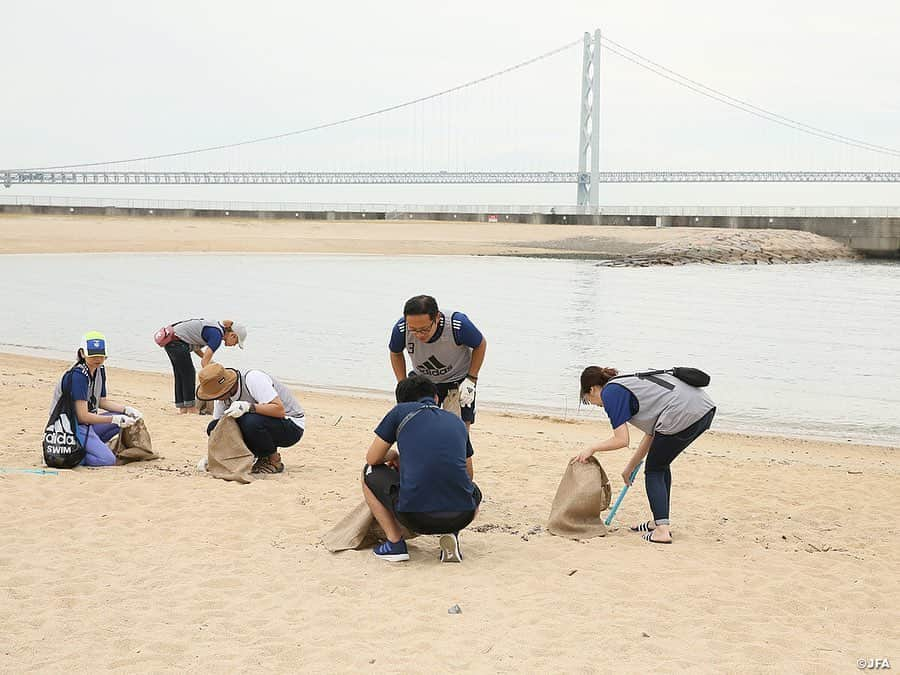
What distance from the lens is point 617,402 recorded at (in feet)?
18.1

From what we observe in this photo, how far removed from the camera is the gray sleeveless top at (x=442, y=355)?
6.24m

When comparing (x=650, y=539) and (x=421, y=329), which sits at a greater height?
(x=421, y=329)

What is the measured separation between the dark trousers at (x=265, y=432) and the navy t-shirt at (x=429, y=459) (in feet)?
6.65

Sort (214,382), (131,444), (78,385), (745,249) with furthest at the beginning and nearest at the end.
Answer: (745,249) < (131,444) < (78,385) < (214,382)

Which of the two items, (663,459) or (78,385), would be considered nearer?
(663,459)

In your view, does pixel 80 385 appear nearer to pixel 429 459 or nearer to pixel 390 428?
pixel 390 428

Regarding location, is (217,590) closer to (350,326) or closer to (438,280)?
(350,326)

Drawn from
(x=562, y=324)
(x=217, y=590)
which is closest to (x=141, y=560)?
(x=217, y=590)

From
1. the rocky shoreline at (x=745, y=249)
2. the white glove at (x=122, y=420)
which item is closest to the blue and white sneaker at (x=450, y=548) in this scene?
the white glove at (x=122, y=420)

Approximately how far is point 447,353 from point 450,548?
138cm

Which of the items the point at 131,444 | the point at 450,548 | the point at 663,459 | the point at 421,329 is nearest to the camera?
the point at 450,548

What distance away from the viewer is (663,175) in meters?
95.3

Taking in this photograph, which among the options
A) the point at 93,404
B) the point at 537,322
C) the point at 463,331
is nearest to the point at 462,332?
the point at 463,331

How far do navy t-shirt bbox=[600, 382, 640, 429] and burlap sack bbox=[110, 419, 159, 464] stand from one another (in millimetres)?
3730
